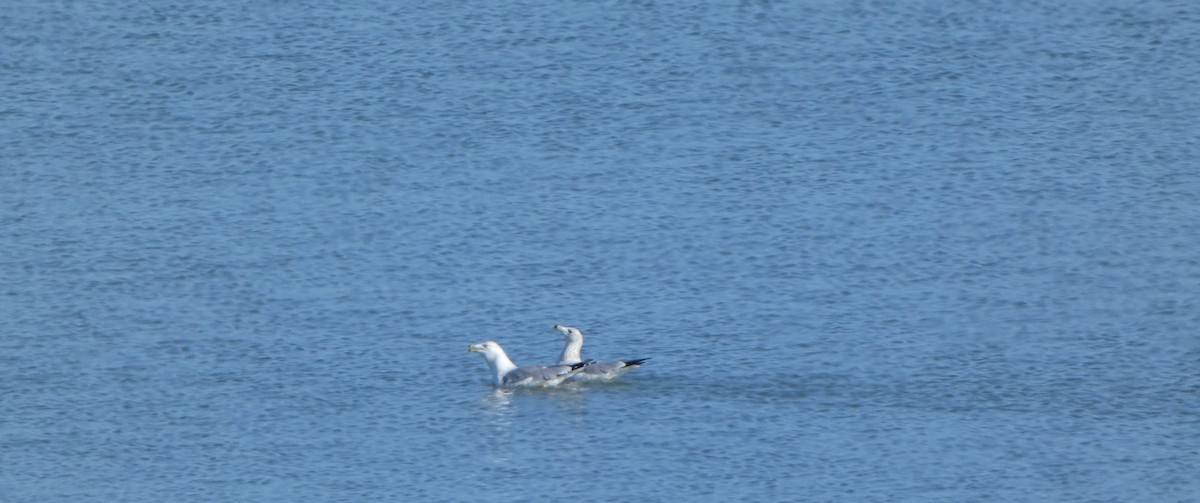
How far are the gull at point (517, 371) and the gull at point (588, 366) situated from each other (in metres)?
0.12

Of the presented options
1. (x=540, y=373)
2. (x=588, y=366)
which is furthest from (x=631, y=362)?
(x=540, y=373)

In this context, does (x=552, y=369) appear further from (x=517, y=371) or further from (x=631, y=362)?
(x=631, y=362)

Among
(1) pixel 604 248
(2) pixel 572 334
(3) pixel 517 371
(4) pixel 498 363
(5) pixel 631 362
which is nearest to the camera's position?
(5) pixel 631 362

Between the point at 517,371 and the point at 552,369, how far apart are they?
0.44 meters

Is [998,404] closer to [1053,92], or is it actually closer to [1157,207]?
[1157,207]

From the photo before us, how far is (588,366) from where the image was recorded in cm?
2866

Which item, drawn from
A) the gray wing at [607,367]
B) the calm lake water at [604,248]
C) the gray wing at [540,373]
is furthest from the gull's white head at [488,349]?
the gray wing at [607,367]

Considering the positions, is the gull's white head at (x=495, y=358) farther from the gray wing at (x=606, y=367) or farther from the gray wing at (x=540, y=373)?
the gray wing at (x=606, y=367)

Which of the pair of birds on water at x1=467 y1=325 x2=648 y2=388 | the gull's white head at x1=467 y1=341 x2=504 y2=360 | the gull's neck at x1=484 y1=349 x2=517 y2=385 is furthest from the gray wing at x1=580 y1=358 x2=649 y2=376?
the gull's white head at x1=467 y1=341 x2=504 y2=360

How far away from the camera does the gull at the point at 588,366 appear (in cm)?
2861

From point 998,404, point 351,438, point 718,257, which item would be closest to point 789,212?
point 718,257

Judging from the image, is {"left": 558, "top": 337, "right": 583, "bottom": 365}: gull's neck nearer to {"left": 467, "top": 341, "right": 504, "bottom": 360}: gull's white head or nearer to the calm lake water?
the calm lake water

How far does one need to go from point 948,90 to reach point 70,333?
16.2m

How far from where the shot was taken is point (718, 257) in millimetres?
32750
